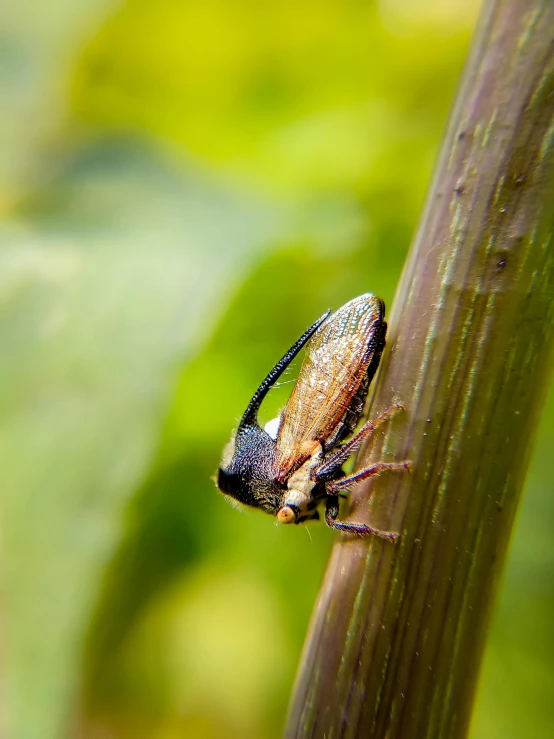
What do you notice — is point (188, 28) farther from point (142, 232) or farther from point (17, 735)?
point (17, 735)

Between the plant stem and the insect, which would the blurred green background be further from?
the plant stem

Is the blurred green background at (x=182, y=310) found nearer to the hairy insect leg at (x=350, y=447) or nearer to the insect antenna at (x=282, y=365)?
the insect antenna at (x=282, y=365)

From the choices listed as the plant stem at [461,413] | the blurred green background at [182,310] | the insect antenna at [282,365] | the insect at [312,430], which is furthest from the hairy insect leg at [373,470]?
the blurred green background at [182,310]

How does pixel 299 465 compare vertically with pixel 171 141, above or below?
below

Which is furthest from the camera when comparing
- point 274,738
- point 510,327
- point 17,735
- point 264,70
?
point 264,70

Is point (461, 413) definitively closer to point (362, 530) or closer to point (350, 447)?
point (362, 530)

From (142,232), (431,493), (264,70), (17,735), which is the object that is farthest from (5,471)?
(264,70)

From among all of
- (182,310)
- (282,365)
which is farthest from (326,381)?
(182,310)
